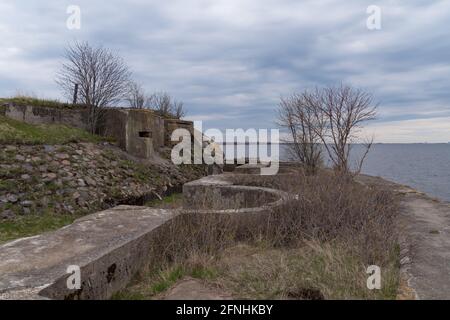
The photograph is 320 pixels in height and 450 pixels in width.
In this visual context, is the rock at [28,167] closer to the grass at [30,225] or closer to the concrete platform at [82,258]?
the grass at [30,225]

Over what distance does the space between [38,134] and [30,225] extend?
509 centimetres

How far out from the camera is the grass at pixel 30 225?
7.21m

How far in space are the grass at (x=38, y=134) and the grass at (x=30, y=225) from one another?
11.9ft

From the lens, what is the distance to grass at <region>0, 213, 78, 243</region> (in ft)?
23.6

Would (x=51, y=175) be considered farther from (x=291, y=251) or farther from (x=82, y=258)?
(x=291, y=251)

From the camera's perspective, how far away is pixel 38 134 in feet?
39.3

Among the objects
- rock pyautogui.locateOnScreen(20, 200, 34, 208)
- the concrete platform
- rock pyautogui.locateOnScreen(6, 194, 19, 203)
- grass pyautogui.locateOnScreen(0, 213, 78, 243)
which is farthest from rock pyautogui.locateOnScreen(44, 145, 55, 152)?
the concrete platform

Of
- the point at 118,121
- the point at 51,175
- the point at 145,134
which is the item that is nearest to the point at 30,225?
the point at 51,175

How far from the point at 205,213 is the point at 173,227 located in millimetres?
514

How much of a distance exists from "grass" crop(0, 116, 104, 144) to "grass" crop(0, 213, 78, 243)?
11.9ft

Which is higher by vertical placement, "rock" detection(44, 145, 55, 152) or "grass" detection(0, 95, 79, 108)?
"grass" detection(0, 95, 79, 108)

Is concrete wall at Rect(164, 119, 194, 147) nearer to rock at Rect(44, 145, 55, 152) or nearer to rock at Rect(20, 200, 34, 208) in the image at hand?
rock at Rect(44, 145, 55, 152)

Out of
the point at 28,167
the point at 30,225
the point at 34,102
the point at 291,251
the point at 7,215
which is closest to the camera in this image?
the point at 291,251

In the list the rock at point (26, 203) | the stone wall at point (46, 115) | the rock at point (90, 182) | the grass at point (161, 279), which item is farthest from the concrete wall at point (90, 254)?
the stone wall at point (46, 115)
